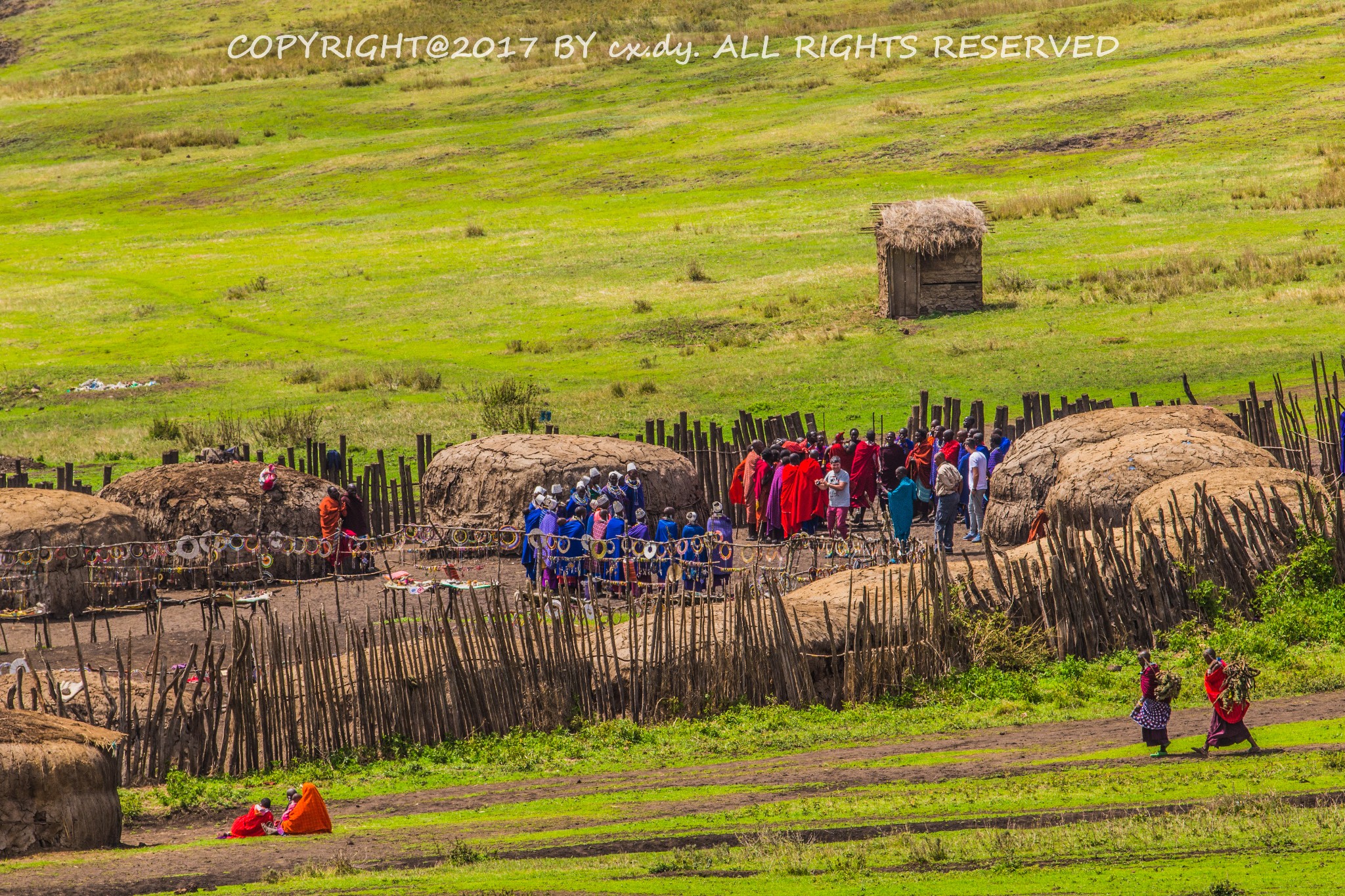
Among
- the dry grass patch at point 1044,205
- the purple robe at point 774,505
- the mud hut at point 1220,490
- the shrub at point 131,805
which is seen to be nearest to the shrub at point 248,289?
the dry grass patch at point 1044,205

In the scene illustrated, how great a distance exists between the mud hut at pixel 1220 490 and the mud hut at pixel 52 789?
10562 millimetres

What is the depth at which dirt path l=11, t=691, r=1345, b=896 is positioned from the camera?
34.6 ft

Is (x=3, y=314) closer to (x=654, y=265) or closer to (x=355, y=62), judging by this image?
(x=654, y=265)

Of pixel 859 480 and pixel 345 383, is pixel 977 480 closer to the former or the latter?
pixel 859 480

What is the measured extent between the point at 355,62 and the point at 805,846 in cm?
9530

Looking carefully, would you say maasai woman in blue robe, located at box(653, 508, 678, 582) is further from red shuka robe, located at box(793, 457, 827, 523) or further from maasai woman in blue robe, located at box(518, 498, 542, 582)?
red shuka robe, located at box(793, 457, 827, 523)

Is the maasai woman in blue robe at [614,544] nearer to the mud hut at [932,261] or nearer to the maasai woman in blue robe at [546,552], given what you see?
the maasai woman in blue robe at [546,552]

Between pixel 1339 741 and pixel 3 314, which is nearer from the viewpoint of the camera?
pixel 1339 741

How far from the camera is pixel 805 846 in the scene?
33.8 feet

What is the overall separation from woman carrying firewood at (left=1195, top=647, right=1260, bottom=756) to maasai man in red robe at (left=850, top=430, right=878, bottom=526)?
11.6 meters

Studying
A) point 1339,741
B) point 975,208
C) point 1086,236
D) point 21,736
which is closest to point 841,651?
point 1339,741

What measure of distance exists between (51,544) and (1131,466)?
14.1m

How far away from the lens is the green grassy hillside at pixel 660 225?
34.4 metres

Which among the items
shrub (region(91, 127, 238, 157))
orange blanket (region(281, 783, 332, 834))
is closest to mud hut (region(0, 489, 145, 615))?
orange blanket (region(281, 783, 332, 834))
